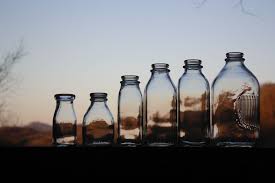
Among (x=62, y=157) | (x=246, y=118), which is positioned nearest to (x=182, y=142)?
(x=246, y=118)

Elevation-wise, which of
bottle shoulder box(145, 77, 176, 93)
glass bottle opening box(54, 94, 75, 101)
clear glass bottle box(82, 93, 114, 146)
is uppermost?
bottle shoulder box(145, 77, 176, 93)

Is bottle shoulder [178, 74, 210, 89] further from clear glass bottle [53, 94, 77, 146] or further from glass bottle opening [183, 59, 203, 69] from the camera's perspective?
clear glass bottle [53, 94, 77, 146]

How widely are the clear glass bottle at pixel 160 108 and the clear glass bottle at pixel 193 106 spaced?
0.03 metres

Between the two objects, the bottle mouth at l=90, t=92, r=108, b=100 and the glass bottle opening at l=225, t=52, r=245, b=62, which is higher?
the glass bottle opening at l=225, t=52, r=245, b=62

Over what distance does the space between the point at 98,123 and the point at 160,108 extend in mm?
192

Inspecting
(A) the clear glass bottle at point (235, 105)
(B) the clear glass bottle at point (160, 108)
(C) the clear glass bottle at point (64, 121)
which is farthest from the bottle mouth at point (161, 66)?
(C) the clear glass bottle at point (64, 121)

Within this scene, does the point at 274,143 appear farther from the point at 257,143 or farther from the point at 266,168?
the point at 266,168

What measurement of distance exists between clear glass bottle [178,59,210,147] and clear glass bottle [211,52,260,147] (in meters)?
0.02

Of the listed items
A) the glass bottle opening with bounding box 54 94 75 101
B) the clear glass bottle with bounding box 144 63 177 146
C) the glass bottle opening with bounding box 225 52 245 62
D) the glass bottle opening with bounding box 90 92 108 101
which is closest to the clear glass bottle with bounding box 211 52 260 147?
the glass bottle opening with bounding box 225 52 245 62

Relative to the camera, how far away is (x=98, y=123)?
1.33m

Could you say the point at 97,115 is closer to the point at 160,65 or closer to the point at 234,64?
the point at 160,65

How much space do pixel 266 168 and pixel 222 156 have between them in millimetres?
103

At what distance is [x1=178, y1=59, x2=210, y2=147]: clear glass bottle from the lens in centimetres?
123

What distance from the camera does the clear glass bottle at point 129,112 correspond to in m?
1.31
